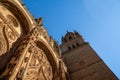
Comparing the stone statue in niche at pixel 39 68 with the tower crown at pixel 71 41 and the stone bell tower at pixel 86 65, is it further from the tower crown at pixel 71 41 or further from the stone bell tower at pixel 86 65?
the tower crown at pixel 71 41

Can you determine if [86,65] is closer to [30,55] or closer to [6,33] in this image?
[6,33]

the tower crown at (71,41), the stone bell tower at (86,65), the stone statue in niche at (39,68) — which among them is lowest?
the stone statue in niche at (39,68)

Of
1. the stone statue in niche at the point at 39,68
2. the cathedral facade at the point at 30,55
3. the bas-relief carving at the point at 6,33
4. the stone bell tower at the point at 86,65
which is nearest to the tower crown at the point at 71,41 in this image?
the stone bell tower at the point at 86,65

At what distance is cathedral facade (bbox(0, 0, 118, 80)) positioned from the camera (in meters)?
8.16

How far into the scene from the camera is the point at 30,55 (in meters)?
9.24

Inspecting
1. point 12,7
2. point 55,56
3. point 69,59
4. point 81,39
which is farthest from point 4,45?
point 81,39

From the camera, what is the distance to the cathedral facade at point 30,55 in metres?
8.16

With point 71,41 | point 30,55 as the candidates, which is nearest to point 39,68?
point 30,55

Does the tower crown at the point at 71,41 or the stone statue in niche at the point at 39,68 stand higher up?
the tower crown at the point at 71,41

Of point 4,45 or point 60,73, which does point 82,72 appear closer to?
point 60,73

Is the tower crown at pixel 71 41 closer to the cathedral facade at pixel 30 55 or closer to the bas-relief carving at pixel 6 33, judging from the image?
the cathedral facade at pixel 30 55

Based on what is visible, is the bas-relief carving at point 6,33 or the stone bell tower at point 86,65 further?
the stone bell tower at point 86,65

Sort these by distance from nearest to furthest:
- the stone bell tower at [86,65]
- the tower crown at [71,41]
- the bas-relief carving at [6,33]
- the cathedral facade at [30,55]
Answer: the cathedral facade at [30,55], the bas-relief carving at [6,33], the stone bell tower at [86,65], the tower crown at [71,41]

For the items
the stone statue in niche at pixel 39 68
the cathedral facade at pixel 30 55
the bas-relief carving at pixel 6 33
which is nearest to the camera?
the cathedral facade at pixel 30 55
